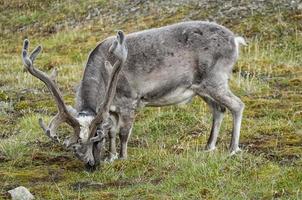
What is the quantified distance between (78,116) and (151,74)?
2113 millimetres

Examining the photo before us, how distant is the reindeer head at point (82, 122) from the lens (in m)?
9.50

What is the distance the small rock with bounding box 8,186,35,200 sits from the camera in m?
8.38

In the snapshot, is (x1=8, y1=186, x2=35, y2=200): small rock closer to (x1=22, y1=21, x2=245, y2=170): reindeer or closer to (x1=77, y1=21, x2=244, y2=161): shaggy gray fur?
(x1=22, y1=21, x2=245, y2=170): reindeer

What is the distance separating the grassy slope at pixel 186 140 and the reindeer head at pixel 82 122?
1.14ft

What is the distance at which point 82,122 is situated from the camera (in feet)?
31.3

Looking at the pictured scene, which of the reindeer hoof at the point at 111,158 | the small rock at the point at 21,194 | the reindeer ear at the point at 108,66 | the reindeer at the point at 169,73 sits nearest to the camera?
the small rock at the point at 21,194

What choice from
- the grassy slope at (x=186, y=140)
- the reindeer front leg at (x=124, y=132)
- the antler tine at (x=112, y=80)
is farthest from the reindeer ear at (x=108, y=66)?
the grassy slope at (x=186, y=140)

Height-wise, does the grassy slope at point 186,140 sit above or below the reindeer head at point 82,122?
below

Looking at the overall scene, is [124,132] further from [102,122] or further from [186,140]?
[186,140]

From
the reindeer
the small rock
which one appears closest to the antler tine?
the reindeer

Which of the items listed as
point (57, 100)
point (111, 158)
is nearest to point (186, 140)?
point (111, 158)

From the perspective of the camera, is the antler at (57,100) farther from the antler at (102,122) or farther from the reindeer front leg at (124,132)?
the reindeer front leg at (124,132)

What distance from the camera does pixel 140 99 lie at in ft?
37.2

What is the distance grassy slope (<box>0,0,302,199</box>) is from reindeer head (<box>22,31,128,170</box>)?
0.35 metres
